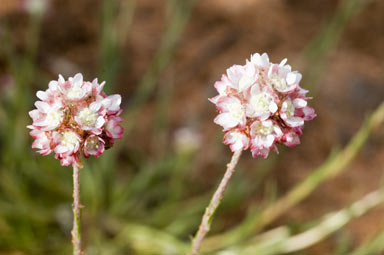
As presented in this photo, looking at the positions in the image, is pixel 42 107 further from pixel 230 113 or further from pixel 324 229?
pixel 324 229

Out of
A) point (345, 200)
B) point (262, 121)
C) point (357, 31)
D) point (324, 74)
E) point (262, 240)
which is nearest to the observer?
point (262, 121)

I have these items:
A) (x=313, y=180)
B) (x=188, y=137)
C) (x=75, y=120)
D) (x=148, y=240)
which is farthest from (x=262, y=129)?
(x=188, y=137)

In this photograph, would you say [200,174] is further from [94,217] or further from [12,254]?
[12,254]

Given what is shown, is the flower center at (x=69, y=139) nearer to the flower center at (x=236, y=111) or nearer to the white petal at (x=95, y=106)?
the white petal at (x=95, y=106)

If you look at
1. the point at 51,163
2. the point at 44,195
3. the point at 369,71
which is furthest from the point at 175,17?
the point at 369,71

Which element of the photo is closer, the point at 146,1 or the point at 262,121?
the point at 262,121

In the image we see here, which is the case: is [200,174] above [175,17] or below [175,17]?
below
